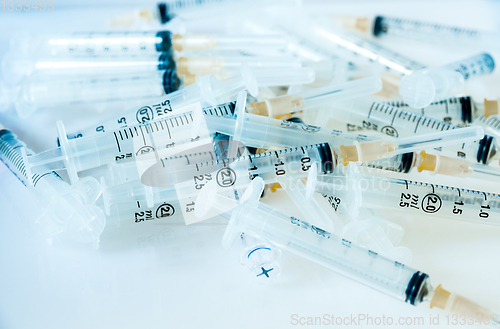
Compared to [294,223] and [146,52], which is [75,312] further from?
[146,52]

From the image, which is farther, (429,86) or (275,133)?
(429,86)

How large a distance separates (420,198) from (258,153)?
722 millimetres

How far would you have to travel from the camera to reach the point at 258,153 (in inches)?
70.8

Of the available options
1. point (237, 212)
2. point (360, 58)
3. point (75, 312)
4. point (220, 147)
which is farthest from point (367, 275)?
point (360, 58)

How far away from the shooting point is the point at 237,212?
4.93 ft

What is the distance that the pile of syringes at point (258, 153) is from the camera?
1.53 m

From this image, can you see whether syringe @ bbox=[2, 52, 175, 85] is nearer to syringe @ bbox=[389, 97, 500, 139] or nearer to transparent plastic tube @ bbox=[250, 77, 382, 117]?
transparent plastic tube @ bbox=[250, 77, 382, 117]

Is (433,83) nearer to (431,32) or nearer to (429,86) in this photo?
(429,86)

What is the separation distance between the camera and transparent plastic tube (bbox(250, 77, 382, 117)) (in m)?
1.81

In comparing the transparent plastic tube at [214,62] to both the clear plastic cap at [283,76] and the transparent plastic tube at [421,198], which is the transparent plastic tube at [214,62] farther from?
the transparent plastic tube at [421,198]


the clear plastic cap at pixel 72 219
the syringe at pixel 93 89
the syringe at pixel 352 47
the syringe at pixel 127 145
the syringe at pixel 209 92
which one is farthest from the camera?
the syringe at pixel 352 47

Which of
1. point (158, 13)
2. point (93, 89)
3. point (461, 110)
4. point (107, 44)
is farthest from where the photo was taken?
point (158, 13)

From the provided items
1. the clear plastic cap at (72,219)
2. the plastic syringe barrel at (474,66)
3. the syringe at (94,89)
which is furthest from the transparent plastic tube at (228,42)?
the clear plastic cap at (72,219)

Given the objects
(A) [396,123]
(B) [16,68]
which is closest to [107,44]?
(B) [16,68]
